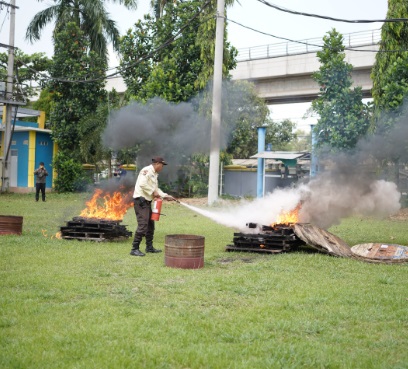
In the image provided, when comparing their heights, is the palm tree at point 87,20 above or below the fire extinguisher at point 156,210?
above

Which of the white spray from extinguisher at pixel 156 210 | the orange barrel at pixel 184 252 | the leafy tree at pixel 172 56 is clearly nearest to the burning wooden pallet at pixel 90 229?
the white spray from extinguisher at pixel 156 210

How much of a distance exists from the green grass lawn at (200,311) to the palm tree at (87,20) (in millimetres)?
24636

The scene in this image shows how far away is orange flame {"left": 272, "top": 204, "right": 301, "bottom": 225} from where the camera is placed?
11.1 metres

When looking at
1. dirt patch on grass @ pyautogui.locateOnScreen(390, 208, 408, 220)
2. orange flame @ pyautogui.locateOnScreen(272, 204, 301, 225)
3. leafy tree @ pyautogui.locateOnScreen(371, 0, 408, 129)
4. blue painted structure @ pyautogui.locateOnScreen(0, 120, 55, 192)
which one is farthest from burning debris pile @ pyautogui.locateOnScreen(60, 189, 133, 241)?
blue painted structure @ pyautogui.locateOnScreen(0, 120, 55, 192)

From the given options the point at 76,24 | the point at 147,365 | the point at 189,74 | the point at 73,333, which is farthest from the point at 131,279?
the point at 76,24

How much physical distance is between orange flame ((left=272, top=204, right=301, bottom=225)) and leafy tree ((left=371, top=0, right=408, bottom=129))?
8.57 m

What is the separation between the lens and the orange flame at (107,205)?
12039 millimetres

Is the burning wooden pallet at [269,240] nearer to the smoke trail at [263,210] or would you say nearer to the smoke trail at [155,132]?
the smoke trail at [263,210]

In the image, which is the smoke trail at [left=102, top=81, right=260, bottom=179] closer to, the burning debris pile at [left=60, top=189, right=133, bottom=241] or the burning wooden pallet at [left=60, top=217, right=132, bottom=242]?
the burning debris pile at [left=60, top=189, right=133, bottom=241]

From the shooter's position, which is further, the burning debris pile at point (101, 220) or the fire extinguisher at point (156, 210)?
the burning debris pile at point (101, 220)

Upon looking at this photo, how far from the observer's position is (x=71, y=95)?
3123 centimetres

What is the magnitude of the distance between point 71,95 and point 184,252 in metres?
25.1

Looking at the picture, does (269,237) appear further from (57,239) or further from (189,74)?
(189,74)

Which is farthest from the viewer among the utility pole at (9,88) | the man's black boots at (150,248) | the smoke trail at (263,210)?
the utility pole at (9,88)
